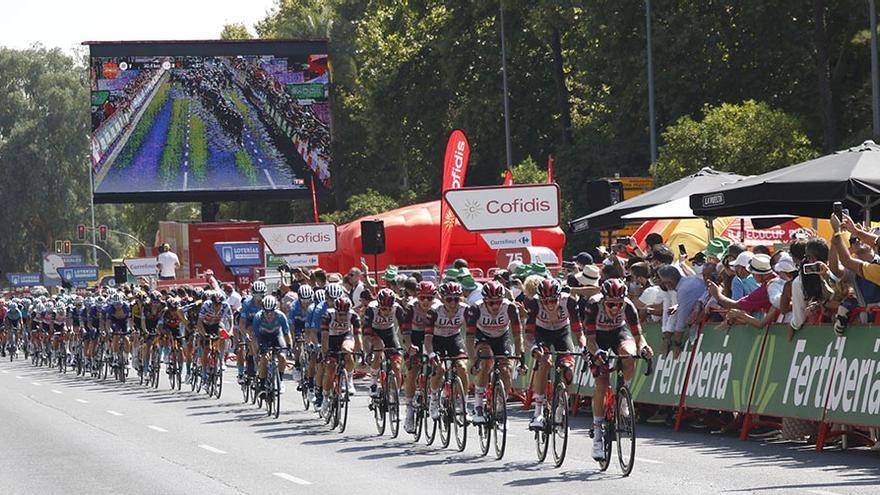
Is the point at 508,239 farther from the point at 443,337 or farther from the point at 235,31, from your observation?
the point at 235,31

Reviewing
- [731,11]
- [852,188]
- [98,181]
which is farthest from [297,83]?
[852,188]

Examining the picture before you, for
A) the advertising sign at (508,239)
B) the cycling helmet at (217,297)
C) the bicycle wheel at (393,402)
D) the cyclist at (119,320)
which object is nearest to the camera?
the bicycle wheel at (393,402)

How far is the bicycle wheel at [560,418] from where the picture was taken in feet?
51.8

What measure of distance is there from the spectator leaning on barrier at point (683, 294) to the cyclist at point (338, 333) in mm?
4453

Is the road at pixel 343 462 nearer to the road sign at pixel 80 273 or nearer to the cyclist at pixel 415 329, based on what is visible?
the cyclist at pixel 415 329

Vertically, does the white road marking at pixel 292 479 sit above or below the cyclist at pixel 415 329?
below

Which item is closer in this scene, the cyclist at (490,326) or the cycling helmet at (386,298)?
the cyclist at (490,326)

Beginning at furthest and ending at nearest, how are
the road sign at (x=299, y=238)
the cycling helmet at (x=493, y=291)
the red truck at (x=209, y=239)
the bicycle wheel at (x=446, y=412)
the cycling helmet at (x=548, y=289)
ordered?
the red truck at (x=209, y=239) < the road sign at (x=299, y=238) < the bicycle wheel at (x=446, y=412) < the cycling helmet at (x=493, y=291) < the cycling helmet at (x=548, y=289)

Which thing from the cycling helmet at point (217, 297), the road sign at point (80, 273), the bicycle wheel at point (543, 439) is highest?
the road sign at point (80, 273)

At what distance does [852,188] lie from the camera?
60.5ft

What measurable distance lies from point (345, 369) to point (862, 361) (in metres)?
7.81

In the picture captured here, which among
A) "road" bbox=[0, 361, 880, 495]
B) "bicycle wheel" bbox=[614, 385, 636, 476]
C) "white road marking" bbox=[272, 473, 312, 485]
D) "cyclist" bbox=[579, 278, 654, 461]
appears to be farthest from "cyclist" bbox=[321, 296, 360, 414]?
"bicycle wheel" bbox=[614, 385, 636, 476]

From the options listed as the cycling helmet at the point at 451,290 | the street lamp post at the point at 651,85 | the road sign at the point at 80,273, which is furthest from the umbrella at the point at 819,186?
the road sign at the point at 80,273

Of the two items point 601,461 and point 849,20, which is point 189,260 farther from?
point 601,461
